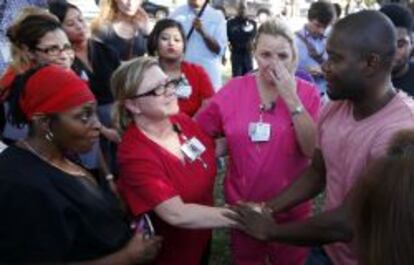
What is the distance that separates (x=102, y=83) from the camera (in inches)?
175

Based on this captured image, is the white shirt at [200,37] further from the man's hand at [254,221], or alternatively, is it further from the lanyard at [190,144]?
the man's hand at [254,221]

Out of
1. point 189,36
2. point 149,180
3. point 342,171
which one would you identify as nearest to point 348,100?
point 342,171

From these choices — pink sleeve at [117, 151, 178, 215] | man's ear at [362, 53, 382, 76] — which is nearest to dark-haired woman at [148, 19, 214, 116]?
pink sleeve at [117, 151, 178, 215]

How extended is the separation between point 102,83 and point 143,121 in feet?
5.14

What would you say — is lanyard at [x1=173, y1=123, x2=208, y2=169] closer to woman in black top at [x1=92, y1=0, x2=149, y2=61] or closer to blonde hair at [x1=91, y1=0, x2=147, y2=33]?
woman in black top at [x1=92, y1=0, x2=149, y2=61]

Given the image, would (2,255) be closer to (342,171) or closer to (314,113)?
(342,171)

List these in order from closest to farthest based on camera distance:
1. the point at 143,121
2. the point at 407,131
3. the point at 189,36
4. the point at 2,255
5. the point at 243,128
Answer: the point at 407,131, the point at 2,255, the point at 143,121, the point at 243,128, the point at 189,36

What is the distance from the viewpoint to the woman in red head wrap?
6.98 ft

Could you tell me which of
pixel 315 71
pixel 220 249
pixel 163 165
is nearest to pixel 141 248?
pixel 163 165

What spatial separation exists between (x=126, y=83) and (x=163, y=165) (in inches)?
16.6

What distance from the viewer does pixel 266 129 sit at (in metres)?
3.22

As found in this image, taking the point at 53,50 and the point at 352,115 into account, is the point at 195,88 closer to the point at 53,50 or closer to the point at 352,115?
the point at 53,50

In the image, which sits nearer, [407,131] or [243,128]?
[407,131]

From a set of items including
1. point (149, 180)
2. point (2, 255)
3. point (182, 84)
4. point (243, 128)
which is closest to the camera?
point (2, 255)
